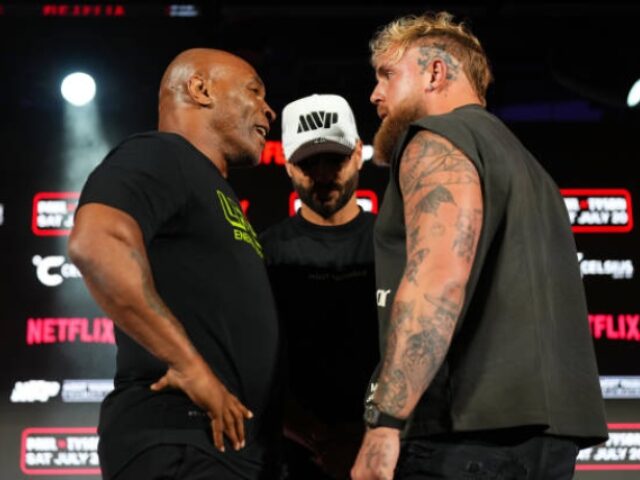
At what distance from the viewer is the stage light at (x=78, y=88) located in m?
4.40

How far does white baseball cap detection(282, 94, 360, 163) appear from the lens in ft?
8.84

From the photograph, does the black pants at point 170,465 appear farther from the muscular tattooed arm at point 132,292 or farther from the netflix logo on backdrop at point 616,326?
the netflix logo on backdrop at point 616,326

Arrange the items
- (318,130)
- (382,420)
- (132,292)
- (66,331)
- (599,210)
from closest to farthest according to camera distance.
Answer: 1. (382,420)
2. (132,292)
3. (318,130)
4. (66,331)
5. (599,210)

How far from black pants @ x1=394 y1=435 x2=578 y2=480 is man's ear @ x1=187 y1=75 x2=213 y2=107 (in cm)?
103

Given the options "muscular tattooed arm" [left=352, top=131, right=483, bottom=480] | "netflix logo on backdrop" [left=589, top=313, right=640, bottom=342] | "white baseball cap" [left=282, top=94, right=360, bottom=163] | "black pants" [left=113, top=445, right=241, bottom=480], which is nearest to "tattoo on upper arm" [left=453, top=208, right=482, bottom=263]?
"muscular tattooed arm" [left=352, top=131, right=483, bottom=480]

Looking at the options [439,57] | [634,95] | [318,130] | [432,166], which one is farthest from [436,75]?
[634,95]

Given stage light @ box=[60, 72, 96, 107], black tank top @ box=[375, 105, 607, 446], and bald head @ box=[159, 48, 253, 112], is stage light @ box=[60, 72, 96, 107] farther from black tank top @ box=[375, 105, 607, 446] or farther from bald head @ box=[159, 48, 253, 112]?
black tank top @ box=[375, 105, 607, 446]

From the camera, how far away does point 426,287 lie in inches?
61.8

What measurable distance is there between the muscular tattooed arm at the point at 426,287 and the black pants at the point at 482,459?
8cm

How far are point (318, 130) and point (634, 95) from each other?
2330 millimetres

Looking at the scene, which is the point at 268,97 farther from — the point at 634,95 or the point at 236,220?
the point at 236,220

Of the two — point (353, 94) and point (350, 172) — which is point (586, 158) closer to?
point (353, 94)

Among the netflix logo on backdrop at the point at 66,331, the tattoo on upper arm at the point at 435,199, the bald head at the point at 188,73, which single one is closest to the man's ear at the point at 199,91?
the bald head at the point at 188,73

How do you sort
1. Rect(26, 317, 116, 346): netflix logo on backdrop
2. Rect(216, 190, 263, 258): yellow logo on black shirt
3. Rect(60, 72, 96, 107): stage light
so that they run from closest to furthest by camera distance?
Rect(216, 190, 263, 258): yellow logo on black shirt
Rect(26, 317, 116, 346): netflix logo on backdrop
Rect(60, 72, 96, 107): stage light
